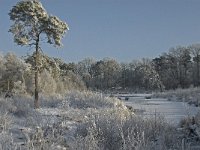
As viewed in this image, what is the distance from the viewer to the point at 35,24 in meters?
25.3

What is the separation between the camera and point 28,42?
25.0 meters

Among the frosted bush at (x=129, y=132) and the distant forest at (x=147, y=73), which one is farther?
the distant forest at (x=147, y=73)

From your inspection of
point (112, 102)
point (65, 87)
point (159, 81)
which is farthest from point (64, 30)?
point (159, 81)

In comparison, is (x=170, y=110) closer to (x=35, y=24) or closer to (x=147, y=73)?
(x=35, y=24)

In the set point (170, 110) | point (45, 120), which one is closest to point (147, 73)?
point (170, 110)

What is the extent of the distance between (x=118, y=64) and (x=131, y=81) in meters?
8.23

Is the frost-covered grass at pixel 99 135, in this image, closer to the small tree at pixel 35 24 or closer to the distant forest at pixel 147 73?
the small tree at pixel 35 24

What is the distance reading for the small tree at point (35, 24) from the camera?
2508 centimetres

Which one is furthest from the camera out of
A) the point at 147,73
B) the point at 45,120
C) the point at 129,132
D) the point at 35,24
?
the point at 147,73

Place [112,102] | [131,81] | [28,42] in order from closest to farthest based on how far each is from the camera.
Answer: [28,42], [112,102], [131,81]

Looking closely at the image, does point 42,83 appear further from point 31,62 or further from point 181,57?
point 181,57

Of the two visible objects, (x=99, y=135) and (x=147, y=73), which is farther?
(x=147, y=73)

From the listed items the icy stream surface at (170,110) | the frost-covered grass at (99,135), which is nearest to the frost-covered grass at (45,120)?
the frost-covered grass at (99,135)

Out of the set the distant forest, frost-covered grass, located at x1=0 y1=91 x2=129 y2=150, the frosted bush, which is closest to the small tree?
frost-covered grass, located at x1=0 y1=91 x2=129 y2=150
